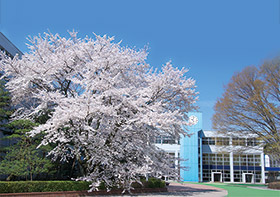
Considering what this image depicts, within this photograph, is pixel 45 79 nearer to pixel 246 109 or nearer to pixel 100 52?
pixel 100 52

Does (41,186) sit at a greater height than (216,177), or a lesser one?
greater

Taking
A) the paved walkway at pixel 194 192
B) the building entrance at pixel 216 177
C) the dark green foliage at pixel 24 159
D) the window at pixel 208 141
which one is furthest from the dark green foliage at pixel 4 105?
the building entrance at pixel 216 177

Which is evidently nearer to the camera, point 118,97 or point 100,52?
point 118,97

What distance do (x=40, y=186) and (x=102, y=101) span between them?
5.50m

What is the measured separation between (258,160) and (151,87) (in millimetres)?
41123

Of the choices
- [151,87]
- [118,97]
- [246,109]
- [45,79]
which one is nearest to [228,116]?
[246,109]

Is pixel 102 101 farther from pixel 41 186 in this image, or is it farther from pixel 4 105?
pixel 4 105

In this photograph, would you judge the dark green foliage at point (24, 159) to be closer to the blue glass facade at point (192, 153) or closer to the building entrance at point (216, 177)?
the blue glass facade at point (192, 153)

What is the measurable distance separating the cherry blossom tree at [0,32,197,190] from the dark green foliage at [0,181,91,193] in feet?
2.09

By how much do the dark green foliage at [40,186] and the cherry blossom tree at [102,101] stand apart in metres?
0.64

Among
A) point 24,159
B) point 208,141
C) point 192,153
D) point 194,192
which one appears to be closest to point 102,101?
point 24,159

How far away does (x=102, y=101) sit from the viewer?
16.8 meters

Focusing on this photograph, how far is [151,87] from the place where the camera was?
18812 millimetres

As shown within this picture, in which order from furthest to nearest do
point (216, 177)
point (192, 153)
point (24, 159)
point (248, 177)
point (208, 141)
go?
point (208, 141) < point (248, 177) < point (216, 177) < point (192, 153) < point (24, 159)
